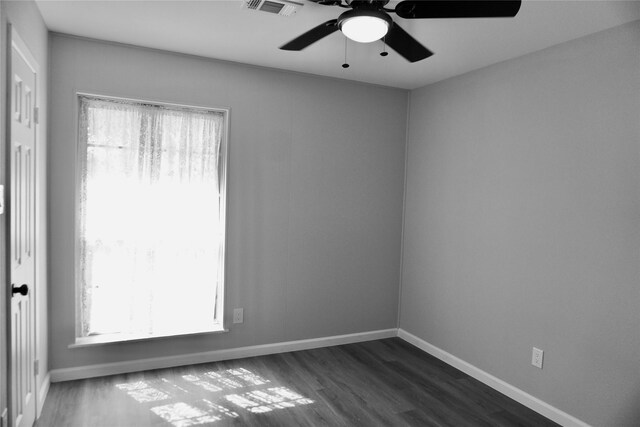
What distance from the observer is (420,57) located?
7.49 feet

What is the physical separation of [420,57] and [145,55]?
2082 mm

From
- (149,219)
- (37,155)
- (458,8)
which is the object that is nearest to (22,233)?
(37,155)

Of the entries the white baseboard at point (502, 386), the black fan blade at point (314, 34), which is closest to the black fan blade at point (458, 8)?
the black fan blade at point (314, 34)

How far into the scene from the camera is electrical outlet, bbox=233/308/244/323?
11.7ft

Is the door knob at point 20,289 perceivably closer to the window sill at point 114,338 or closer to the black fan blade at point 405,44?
the window sill at point 114,338

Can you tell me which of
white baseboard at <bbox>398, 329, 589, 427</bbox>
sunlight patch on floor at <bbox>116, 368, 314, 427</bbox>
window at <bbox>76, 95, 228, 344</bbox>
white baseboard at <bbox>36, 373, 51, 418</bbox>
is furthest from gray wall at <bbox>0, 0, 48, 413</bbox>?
white baseboard at <bbox>398, 329, 589, 427</bbox>

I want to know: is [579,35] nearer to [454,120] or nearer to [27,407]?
[454,120]

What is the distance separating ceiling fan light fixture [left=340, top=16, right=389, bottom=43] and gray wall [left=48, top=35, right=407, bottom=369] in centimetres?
179

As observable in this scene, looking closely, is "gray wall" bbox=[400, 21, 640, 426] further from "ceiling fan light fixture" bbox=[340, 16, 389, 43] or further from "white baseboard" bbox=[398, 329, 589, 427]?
"ceiling fan light fixture" bbox=[340, 16, 389, 43]

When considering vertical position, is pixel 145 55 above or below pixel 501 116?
above

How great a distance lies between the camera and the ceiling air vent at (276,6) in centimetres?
229

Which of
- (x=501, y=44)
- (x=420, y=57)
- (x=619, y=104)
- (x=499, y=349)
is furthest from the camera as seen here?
(x=499, y=349)

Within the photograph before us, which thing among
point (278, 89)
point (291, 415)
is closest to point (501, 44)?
point (278, 89)

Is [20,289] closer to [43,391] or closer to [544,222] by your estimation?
[43,391]
